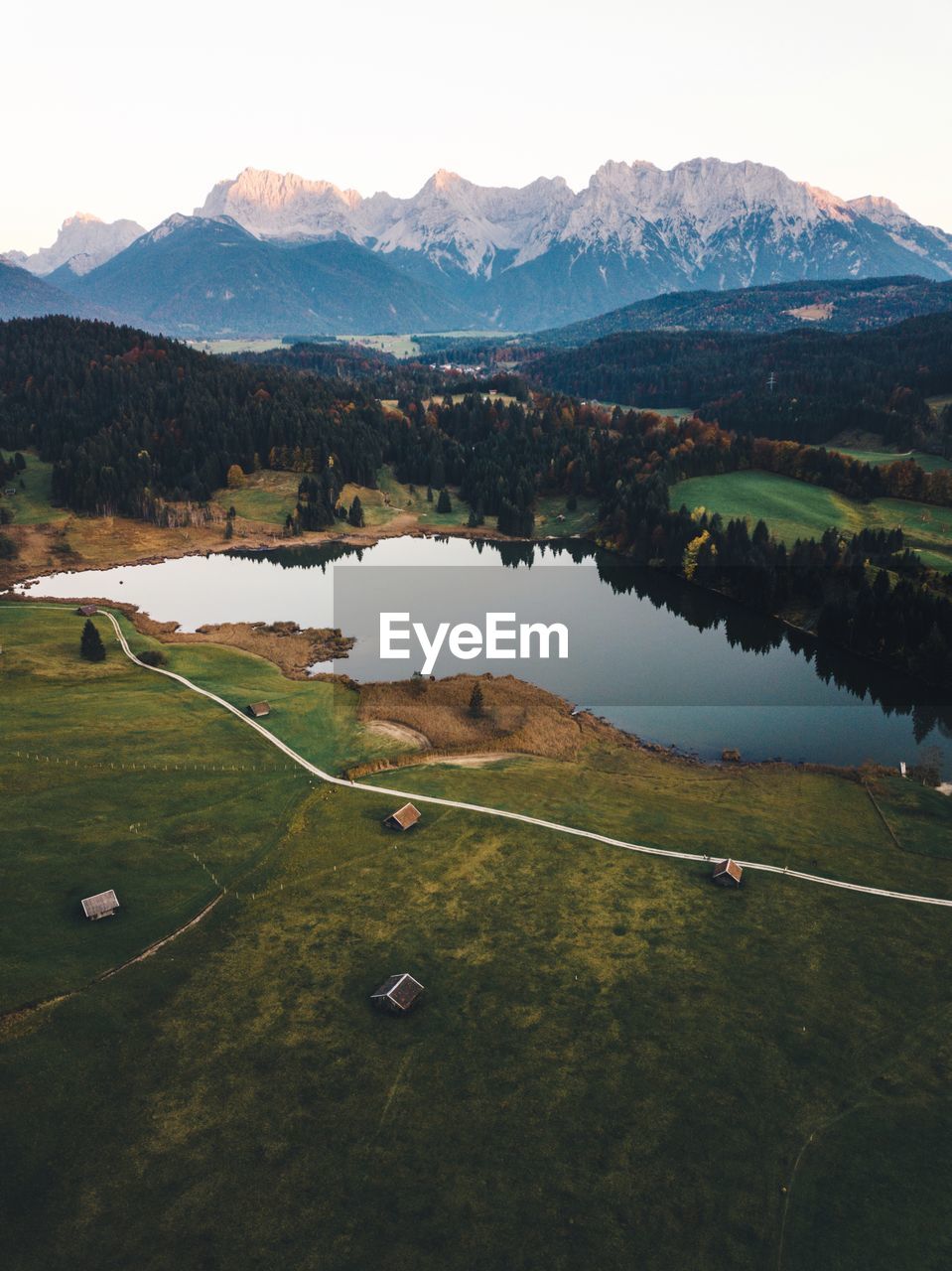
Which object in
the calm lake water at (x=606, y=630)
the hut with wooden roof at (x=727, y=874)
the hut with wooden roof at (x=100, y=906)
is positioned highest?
the hut with wooden roof at (x=100, y=906)

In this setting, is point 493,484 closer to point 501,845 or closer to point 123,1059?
point 501,845

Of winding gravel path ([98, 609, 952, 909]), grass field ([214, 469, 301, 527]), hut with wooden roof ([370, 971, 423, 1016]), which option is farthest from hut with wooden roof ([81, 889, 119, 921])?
grass field ([214, 469, 301, 527])

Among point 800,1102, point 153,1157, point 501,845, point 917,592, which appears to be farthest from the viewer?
point 917,592

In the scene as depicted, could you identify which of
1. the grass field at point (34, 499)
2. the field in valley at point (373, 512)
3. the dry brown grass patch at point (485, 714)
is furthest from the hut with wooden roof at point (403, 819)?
the grass field at point (34, 499)

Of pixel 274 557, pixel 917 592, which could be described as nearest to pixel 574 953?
pixel 917 592

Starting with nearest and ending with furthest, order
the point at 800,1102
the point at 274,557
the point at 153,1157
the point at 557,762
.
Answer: the point at 153,1157, the point at 800,1102, the point at 557,762, the point at 274,557

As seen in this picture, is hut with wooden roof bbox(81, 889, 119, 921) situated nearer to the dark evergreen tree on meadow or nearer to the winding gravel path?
the winding gravel path

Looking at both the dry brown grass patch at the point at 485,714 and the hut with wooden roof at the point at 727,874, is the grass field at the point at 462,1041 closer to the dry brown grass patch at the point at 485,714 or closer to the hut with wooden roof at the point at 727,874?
the hut with wooden roof at the point at 727,874
